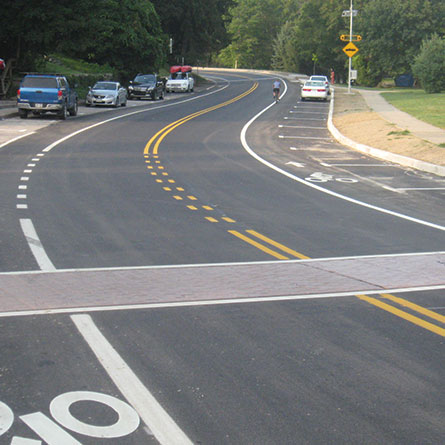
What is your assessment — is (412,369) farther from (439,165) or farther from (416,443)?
(439,165)

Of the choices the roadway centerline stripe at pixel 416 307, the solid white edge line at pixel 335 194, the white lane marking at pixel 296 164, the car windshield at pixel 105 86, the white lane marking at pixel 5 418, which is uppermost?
the car windshield at pixel 105 86

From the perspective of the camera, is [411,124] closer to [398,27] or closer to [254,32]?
[398,27]

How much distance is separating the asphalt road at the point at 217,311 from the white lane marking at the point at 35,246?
39 mm

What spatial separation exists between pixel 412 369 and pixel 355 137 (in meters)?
22.3

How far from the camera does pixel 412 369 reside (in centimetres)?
580

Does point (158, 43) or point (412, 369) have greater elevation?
point (158, 43)

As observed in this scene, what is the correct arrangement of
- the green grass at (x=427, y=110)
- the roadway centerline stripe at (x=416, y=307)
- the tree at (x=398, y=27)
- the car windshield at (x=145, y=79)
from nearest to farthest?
the roadway centerline stripe at (x=416, y=307) < the green grass at (x=427, y=110) < the car windshield at (x=145, y=79) < the tree at (x=398, y=27)

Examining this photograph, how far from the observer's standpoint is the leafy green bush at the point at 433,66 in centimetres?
5338

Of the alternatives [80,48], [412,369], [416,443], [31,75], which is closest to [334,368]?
[412,369]

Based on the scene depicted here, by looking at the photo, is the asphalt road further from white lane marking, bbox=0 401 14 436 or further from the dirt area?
the dirt area

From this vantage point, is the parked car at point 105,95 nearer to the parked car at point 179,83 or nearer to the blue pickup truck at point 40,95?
the blue pickup truck at point 40,95

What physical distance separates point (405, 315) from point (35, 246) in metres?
5.20

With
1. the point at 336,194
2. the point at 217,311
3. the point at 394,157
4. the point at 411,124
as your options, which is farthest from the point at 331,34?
the point at 217,311

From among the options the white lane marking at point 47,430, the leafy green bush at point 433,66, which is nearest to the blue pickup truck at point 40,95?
the white lane marking at point 47,430
